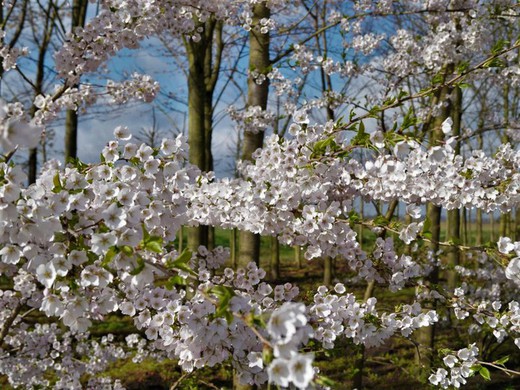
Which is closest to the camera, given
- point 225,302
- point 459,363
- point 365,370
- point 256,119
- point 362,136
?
point 225,302

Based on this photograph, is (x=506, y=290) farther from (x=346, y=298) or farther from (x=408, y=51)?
(x=346, y=298)

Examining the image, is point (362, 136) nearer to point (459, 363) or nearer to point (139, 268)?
point (139, 268)

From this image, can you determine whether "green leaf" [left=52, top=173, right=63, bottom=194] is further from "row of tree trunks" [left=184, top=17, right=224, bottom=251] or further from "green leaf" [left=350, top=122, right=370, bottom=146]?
"row of tree trunks" [left=184, top=17, right=224, bottom=251]

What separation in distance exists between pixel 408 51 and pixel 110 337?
6.23 meters

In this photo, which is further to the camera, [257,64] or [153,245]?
[257,64]

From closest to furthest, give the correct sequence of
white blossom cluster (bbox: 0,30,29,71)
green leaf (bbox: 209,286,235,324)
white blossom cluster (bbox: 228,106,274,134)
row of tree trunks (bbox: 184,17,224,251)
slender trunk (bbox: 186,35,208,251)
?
green leaf (bbox: 209,286,235,324)
white blossom cluster (bbox: 0,30,29,71)
white blossom cluster (bbox: 228,106,274,134)
row of tree trunks (bbox: 184,17,224,251)
slender trunk (bbox: 186,35,208,251)

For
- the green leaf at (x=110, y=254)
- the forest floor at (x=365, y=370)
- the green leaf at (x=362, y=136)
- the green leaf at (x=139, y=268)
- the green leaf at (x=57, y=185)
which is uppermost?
the green leaf at (x=362, y=136)

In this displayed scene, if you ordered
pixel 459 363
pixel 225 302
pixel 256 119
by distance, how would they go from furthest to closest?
pixel 256 119 < pixel 459 363 < pixel 225 302

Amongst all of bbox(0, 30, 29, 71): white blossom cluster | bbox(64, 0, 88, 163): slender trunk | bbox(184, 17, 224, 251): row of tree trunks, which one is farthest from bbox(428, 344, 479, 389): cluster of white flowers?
bbox(64, 0, 88, 163): slender trunk

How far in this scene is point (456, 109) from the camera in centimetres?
927

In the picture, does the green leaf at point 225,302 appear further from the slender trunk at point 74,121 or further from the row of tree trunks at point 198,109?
the slender trunk at point 74,121

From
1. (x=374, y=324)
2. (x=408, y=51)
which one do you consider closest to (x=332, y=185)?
(x=374, y=324)

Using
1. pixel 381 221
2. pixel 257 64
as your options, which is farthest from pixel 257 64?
pixel 381 221

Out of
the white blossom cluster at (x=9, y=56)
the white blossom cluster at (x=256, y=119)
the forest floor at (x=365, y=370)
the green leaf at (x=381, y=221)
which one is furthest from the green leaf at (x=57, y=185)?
the forest floor at (x=365, y=370)
